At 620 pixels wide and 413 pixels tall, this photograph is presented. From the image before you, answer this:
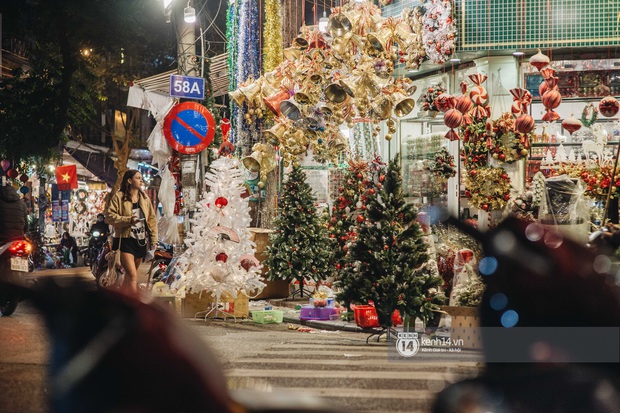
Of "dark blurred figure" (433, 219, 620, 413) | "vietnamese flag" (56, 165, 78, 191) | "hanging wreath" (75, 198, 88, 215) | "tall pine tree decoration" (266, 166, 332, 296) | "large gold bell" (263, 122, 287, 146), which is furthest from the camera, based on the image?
"hanging wreath" (75, 198, 88, 215)

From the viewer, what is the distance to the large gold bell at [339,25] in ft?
42.2

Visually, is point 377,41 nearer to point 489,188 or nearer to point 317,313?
point 489,188

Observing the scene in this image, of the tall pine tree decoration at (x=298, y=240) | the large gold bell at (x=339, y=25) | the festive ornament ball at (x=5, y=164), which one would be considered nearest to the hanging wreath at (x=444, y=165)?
the tall pine tree decoration at (x=298, y=240)

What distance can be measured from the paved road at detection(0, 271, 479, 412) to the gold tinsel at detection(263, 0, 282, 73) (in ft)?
37.0

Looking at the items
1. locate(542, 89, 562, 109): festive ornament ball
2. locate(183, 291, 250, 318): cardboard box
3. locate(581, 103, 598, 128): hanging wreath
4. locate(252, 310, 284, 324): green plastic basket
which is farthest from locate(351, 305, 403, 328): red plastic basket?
locate(581, 103, 598, 128): hanging wreath

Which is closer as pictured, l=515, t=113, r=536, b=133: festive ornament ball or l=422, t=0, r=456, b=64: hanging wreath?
l=515, t=113, r=536, b=133: festive ornament ball

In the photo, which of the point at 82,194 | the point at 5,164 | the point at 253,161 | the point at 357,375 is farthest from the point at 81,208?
the point at 357,375

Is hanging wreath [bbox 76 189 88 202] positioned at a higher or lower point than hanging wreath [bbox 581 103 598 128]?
lower

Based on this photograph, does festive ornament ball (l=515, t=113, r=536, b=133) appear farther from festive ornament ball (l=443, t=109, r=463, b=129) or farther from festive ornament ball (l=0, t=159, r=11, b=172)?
festive ornament ball (l=0, t=159, r=11, b=172)

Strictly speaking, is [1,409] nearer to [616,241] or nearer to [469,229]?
[469,229]

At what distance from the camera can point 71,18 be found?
2102 cm

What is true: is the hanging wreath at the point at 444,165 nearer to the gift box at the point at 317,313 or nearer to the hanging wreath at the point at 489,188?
the hanging wreath at the point at 489,188

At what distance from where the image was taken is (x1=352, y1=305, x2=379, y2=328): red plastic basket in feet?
34.6

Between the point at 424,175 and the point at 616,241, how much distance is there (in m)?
14.0
